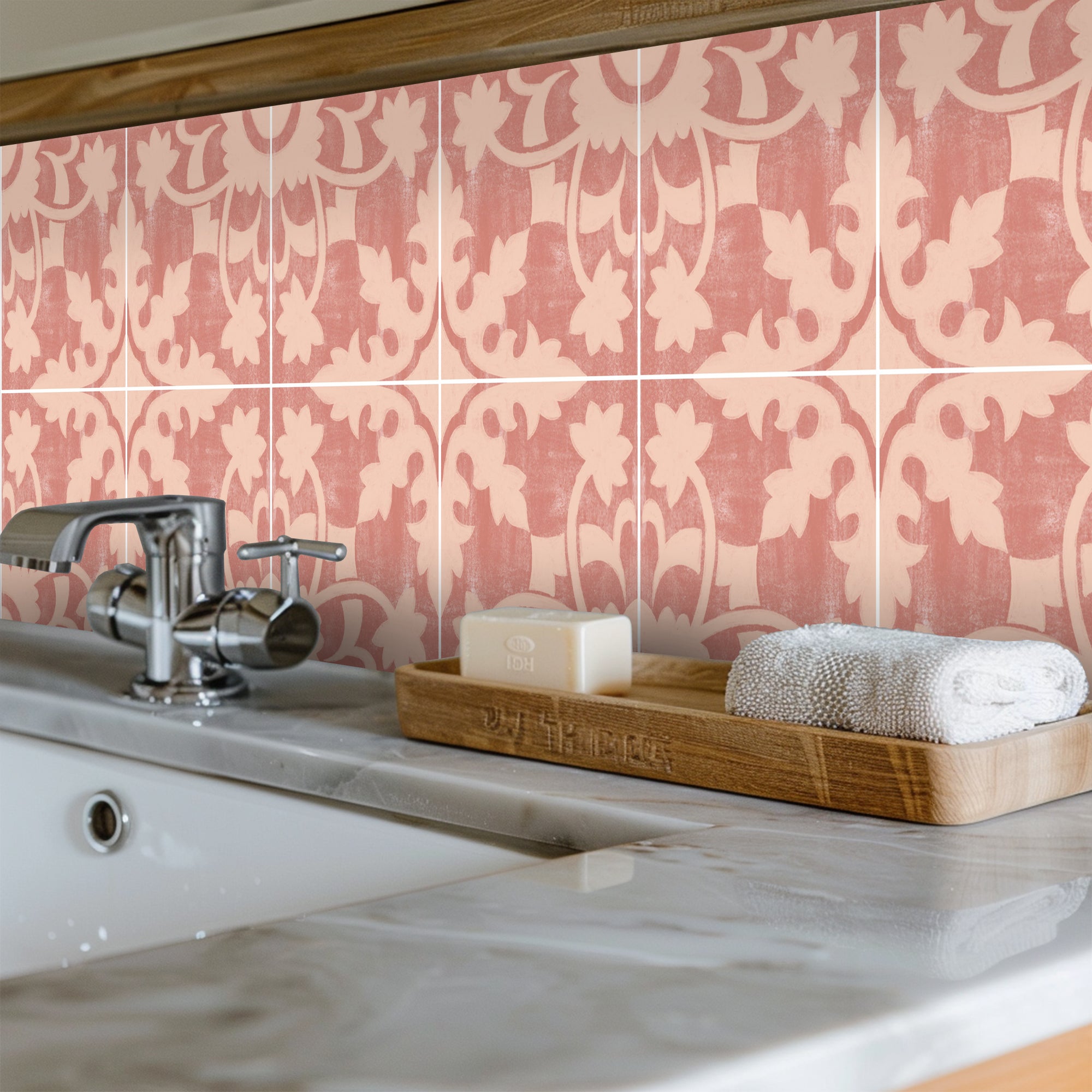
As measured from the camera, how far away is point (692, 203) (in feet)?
2.92

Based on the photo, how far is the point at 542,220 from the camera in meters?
0.96

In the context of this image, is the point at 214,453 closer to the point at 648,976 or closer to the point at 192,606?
the point at 192,606

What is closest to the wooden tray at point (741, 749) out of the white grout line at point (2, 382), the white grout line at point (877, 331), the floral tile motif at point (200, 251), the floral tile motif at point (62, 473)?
the white grout line at point (877, 331)

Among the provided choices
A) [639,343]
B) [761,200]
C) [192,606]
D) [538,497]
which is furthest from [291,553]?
[761,200]

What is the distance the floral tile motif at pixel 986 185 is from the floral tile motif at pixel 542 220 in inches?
7.3

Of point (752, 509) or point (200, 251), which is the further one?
point (200, 251)

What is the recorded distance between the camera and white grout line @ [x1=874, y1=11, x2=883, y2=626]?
0.81 m

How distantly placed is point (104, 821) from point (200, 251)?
526mm

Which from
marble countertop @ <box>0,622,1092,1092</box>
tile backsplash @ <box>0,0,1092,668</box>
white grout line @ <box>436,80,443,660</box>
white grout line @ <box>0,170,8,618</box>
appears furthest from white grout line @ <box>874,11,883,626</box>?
white grout line @ <box>0,170,8,618</box>

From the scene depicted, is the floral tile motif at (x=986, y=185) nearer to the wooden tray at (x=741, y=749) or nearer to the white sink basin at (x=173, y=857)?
the wooden tray at (x=741, y=749)

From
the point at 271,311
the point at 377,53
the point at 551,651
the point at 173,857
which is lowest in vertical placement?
the point at 173,857

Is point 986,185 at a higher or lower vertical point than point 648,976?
higher

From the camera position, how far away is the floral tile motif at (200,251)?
3.70 ft

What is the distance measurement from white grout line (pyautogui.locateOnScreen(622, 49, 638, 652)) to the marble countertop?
0.98 ft
